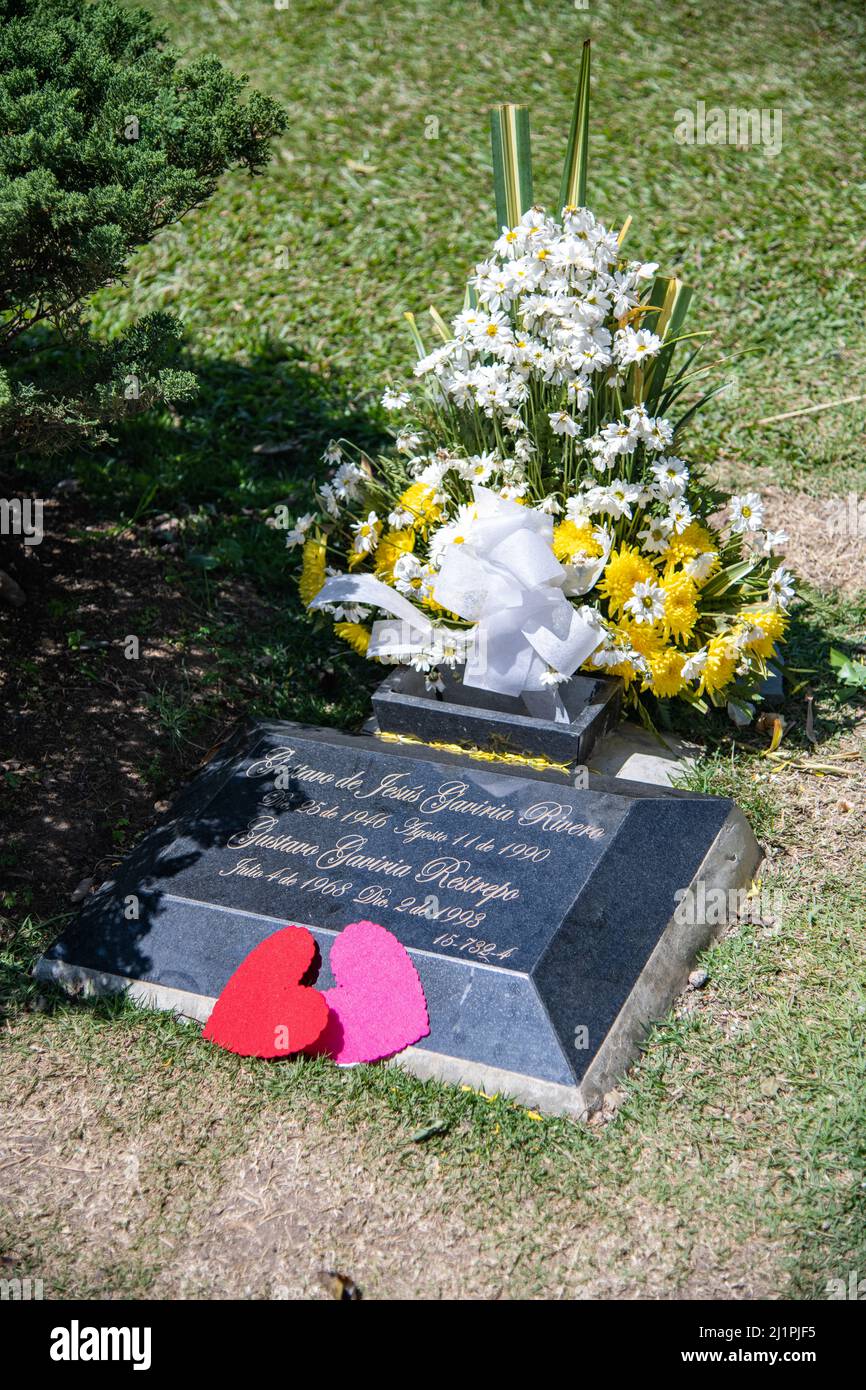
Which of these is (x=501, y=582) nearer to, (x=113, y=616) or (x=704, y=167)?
(x=113, y=616)

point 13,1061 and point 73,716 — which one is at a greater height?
point 73,716

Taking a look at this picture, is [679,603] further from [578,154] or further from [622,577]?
[578,154]

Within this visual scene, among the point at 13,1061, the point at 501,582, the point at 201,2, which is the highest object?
the point at 201,2

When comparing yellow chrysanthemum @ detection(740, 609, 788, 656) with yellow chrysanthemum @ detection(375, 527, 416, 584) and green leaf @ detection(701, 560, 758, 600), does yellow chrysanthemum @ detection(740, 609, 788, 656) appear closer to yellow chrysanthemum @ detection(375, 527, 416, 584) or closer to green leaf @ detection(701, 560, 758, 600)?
green leaf @ detection(701, 560, 758, 600)

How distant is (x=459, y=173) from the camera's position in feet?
23.9

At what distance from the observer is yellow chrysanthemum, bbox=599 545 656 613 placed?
3.84 metres

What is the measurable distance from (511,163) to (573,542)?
1465mm

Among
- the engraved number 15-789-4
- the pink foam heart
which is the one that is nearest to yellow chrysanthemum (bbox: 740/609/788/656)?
the engraved number 15-789-4

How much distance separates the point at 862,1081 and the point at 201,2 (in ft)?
29.5

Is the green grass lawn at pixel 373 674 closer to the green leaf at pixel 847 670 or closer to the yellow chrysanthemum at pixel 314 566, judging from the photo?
the green leaf at pixel 847 670

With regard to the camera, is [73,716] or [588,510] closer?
[588,510]

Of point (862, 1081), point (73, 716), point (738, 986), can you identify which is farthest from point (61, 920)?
point (862, 1081)

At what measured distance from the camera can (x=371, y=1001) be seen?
3133 millimetres

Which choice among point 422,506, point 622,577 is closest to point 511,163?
point 422,506
